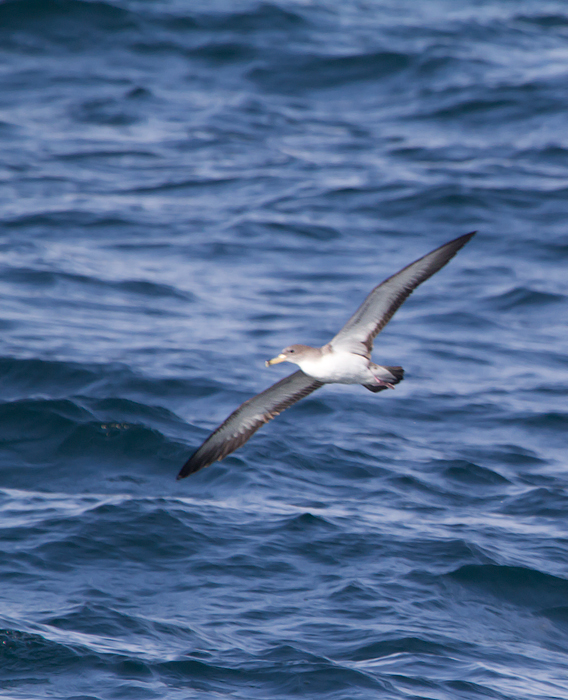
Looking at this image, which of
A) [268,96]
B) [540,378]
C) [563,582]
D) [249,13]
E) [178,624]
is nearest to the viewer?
[178,624]

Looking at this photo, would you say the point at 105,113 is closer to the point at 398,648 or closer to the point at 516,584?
the point at 516,584

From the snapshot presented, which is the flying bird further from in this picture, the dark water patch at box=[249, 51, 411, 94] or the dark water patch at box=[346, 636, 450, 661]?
the dark water patch at box=[249, 51, 411, 94]

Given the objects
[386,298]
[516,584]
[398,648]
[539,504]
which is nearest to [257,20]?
[539,504]

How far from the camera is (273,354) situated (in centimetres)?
1173

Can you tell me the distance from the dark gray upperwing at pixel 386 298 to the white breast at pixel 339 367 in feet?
0.34

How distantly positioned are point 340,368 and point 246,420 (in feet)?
3.53

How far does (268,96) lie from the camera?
19.3 meters

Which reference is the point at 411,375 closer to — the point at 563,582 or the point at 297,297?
the point at 297,297

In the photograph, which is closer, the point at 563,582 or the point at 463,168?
the point at 563,582

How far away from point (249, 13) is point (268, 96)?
3743 millimetres

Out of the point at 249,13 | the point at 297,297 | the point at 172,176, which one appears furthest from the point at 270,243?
the point at 249,13

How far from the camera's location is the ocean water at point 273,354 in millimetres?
7496

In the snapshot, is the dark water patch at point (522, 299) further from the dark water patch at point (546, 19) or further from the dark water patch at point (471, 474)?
the dark water patch at point (546, 19)

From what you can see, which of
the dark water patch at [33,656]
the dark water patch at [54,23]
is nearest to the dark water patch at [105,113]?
the dark water patch at [54,23]
